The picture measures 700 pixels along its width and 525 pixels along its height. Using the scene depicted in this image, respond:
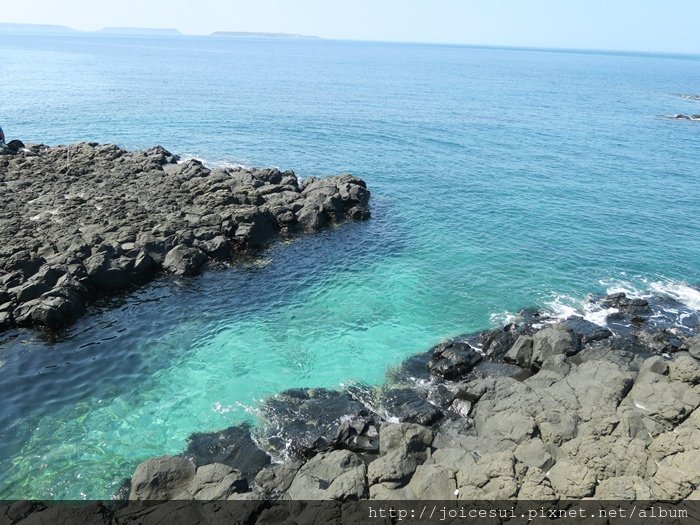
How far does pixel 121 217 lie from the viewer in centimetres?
4584

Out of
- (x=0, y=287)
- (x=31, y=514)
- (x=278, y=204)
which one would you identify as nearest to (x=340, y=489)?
(x=31, y=514)

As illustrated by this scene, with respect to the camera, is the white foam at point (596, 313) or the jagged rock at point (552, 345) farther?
the white foam at point (596, 313)

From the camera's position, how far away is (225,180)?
5438 cm

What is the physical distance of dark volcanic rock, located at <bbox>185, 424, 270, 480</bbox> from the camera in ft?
78.5

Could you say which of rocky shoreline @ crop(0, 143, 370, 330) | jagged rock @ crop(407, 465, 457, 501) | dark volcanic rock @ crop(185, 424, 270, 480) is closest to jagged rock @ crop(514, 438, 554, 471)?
jagged rock @ crop(407, 465, 457, 501)

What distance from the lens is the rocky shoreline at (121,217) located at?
35.6 meters

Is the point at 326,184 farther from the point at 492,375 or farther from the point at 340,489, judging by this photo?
the point at 340,489

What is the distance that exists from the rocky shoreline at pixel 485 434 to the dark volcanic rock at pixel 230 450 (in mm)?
59

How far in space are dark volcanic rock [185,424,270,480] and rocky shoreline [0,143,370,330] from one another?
599 inches

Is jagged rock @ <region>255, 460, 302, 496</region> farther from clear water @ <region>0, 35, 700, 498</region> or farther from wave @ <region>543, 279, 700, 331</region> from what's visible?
wave @ <region>543, 279, 700, 331</region>

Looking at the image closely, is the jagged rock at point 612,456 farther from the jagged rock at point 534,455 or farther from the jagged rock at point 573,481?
the jagged rock at point 534,455

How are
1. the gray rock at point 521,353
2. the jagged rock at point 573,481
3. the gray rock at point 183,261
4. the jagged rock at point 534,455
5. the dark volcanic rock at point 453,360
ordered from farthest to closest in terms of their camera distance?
the gray rock at point 183,261 → the gray rock at point 521,353 → the dark volcanic rock at point 453,360 → the jagged rock at point 534,455 → the jagged rock at point 573,481

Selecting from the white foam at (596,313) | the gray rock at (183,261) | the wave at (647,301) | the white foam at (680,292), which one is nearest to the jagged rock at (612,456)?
the wave at (647,301)

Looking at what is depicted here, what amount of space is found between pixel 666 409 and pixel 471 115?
90.7 metres
